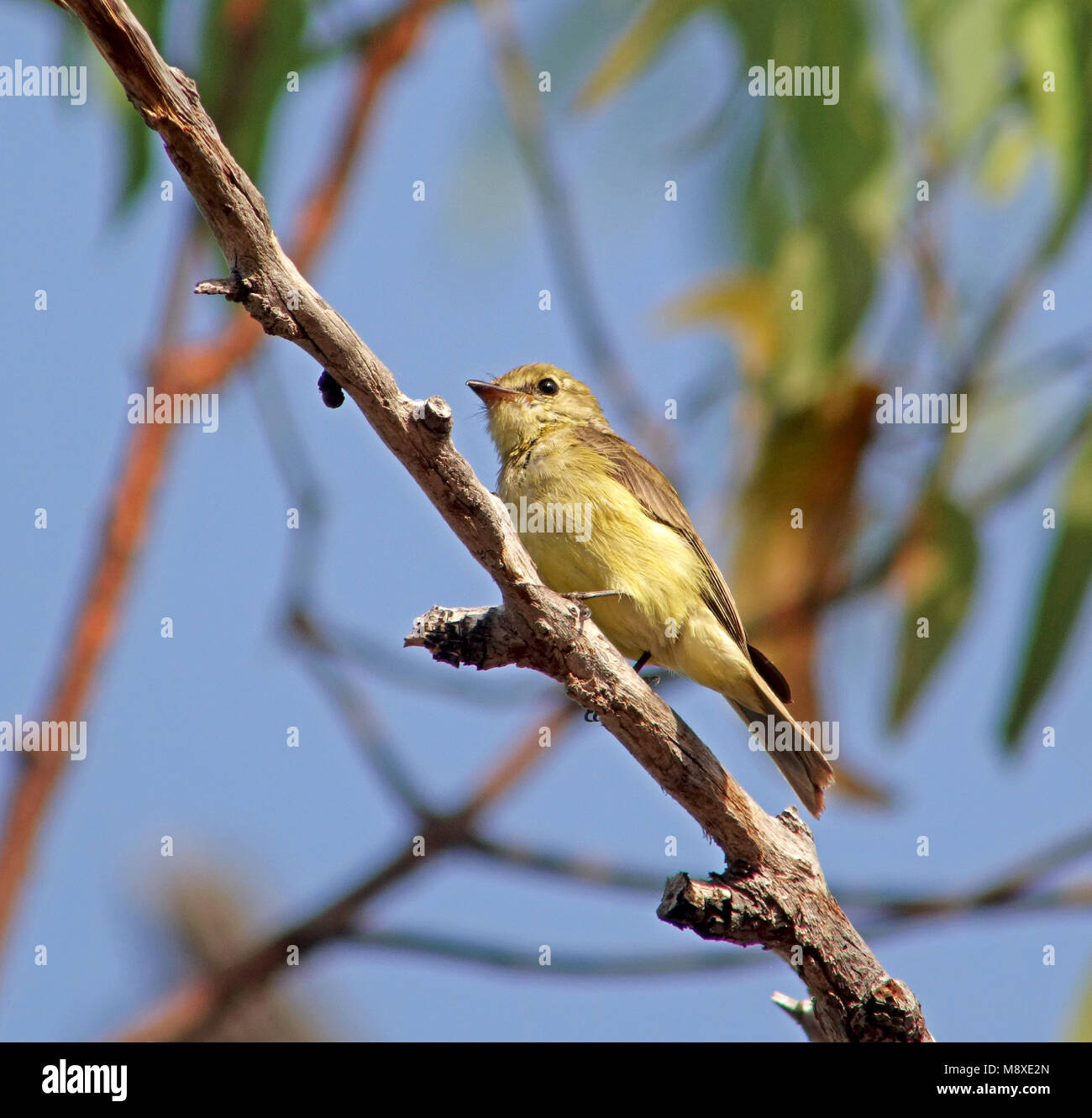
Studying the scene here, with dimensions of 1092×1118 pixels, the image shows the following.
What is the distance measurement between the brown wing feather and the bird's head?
0.94ft

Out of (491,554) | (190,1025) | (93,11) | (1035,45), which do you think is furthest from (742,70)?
(190,1025)

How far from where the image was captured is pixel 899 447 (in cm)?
699

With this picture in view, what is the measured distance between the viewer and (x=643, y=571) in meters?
5.18

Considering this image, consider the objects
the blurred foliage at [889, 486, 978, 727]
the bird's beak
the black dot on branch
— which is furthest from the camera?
the blurred foliage at [889, 486, 978, 727]

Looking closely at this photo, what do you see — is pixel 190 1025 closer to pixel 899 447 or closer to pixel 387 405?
pixel 387 405

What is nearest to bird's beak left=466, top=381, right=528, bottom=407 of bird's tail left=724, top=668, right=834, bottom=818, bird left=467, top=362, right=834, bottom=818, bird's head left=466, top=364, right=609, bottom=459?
bird's head left=466, top=364, right=609, bottom=459

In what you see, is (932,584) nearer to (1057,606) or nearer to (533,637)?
(1057,606)

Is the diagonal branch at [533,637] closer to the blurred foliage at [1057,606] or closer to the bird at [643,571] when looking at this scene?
the bird at [643,571]

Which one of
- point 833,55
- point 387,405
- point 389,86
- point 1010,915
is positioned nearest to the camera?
point 387,405

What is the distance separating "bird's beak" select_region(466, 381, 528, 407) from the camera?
5914mm

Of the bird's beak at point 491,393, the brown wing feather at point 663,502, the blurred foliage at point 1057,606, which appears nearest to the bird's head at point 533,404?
the bird's beak at point 491,393

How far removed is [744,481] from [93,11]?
4645 millimetres

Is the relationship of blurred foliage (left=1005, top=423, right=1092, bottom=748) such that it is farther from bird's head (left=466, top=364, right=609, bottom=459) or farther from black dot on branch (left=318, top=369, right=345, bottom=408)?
black dot on branch (left=318, top=369, right=345, bottom=408)

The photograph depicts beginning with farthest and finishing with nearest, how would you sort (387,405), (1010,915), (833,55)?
(833,55) → (1010,915) → (387,405)
